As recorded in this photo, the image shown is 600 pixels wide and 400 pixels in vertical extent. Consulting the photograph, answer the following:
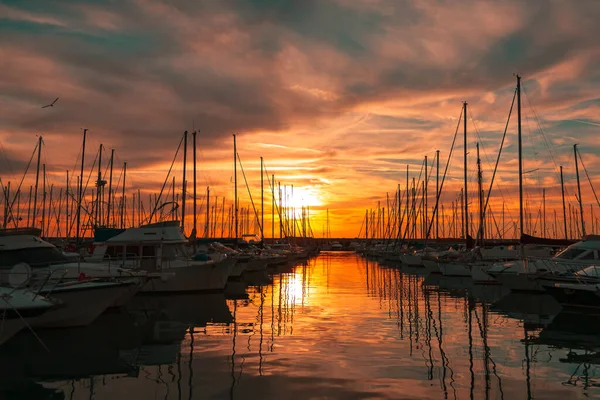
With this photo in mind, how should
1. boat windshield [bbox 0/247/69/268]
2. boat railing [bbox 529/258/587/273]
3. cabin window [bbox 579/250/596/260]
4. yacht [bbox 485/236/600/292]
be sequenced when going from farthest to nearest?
cabin window [bbox 579/250/596/260], boat railing [bbox 529/258/587/273], yacht [bbox 485/236/600/292], boat windshield [bbox 0/247/69/268]

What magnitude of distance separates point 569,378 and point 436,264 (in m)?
36.9

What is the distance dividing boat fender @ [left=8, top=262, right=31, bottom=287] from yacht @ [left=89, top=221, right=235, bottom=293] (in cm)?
918

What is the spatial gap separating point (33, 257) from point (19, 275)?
2.47 metres

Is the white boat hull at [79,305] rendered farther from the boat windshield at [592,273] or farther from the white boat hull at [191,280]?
the boat windshield at [592,273]

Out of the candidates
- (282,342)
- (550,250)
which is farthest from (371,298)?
(550,250)

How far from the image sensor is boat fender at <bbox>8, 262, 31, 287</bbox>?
61.1ft

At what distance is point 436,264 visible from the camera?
48688 millimetres

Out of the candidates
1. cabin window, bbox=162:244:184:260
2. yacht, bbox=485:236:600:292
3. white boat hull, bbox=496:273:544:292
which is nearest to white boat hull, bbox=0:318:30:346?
cabin window, bbox=162:244:184:260

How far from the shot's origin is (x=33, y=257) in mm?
21344

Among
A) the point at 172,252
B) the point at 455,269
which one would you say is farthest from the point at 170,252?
the point at 455,269

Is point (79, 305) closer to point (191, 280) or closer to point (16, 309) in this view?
point (16, 309)

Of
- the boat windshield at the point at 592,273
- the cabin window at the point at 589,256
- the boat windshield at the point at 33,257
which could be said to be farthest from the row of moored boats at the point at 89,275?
the cabin window at the point at 589,256

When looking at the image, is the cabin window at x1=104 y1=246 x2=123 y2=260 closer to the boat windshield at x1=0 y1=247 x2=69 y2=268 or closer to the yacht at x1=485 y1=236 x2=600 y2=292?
the boat windshield at x1=0 y1=247 x2=69 y2=268

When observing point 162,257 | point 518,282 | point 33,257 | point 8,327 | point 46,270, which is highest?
point 33,257
